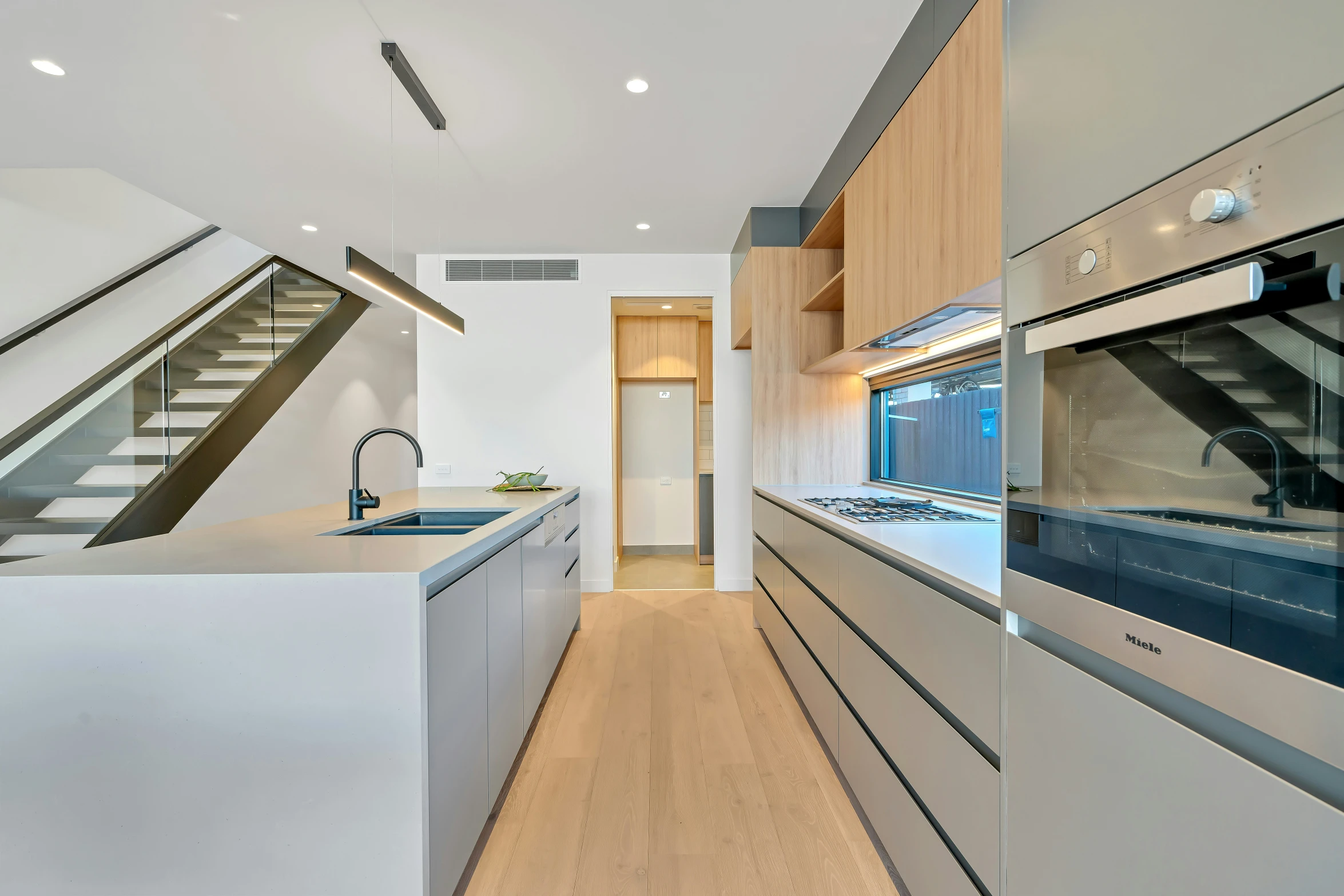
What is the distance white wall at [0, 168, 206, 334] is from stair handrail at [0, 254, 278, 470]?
463 mm

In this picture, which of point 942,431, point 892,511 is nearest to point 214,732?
point 892,511

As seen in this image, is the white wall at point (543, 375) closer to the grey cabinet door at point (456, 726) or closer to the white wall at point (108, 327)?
the white wall at point (108, 327)

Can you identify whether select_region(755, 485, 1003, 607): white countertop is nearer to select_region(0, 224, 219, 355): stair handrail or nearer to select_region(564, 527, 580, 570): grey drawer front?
select_region(564, 527, 580, 570): grey drawer front

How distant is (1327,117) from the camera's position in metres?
0.50

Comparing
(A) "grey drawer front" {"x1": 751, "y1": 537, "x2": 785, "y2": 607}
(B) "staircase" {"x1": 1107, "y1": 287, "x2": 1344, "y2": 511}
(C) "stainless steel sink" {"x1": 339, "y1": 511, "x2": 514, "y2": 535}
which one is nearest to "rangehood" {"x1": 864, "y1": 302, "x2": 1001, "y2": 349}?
(B) "staircase" {"x1": 1107, "y1": 287, "x2": 1344, "y2": 511}

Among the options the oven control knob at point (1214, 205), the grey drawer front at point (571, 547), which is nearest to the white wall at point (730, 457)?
the grey drawer front at point (571, 547)

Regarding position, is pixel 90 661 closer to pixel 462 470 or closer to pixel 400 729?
pixel 400 729

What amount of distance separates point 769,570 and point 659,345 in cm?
291

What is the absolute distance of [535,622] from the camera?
227cm

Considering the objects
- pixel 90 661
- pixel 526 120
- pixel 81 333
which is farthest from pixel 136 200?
pixel 90 661

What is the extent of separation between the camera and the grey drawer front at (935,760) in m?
1.03

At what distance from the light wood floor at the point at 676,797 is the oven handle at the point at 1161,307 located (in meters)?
1.51

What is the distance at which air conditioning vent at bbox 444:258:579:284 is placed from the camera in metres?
4.45

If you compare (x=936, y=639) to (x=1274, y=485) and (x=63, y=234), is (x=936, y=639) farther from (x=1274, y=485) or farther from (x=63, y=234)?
(x=63, y=234)
